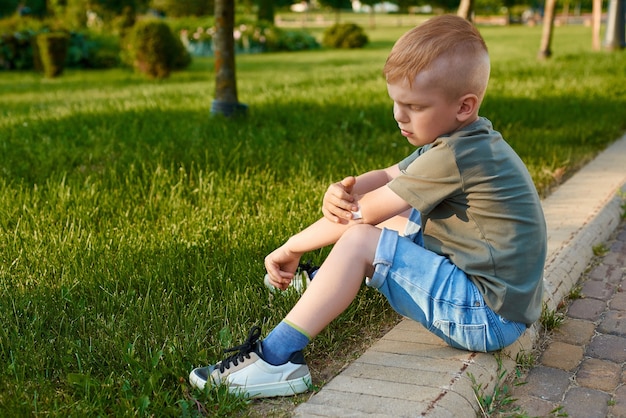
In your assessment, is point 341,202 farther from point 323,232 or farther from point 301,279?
→ point 301,279

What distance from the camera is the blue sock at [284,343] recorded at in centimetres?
235

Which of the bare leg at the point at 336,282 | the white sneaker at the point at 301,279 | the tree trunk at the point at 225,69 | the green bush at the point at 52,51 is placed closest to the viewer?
the bare leg at the point at 336,282

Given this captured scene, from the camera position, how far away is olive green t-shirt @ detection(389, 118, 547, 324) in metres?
2.35

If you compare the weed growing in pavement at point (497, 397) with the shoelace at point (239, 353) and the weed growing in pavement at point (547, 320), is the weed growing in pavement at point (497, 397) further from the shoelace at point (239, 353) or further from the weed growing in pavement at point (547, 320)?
the shoelace at point (239, 353)

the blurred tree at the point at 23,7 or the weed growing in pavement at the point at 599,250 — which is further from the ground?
the blurred tree at the point at 23,7

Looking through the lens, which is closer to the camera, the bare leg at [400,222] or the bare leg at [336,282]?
the bare leg at [336,282]

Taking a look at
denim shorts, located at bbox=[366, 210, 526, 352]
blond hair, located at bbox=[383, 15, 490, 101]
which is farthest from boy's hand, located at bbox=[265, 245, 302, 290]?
blond hair, located at bbox=[383, 15, 490, 101]

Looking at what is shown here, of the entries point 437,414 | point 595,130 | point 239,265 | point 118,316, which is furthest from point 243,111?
point 437,414

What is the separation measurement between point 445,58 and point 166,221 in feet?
6.90

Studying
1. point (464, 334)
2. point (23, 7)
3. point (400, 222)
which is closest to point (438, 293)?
point (464, 334)

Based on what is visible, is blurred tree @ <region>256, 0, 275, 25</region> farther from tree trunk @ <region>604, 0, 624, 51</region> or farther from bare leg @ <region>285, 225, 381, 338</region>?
bare leg @ <region>285, 225, 381, 338</region>

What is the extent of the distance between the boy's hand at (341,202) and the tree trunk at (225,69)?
487 centimetres

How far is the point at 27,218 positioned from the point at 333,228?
2136mm

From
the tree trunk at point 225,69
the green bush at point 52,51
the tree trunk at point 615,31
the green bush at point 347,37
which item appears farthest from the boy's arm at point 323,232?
the green bush at point 347,37
